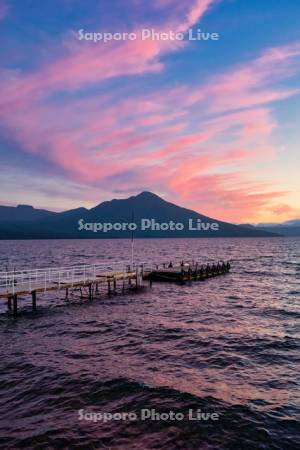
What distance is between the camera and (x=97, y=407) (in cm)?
1585

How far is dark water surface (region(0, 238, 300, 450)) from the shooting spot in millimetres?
13898

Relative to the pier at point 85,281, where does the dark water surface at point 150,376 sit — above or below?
below

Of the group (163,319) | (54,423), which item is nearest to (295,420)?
(54,423)

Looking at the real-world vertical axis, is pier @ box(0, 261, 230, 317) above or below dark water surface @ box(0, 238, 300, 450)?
above

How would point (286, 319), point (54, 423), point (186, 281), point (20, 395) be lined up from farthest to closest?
point (186, 281) → point (286, 319) → point (20, 395) → point (54, 423)

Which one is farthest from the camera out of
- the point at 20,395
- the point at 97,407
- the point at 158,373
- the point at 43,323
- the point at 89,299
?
the point at 89,299

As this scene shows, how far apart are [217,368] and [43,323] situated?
1582 centimetres

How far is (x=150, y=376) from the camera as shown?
1902 centimetres

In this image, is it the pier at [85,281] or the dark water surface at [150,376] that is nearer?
the dark water surface at [150,376]

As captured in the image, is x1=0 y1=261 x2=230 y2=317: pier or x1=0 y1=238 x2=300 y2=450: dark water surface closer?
x1=0 y1=238 x2=300 y2=450: dark water surface

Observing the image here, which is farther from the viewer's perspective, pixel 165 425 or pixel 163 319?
pixel 163 319

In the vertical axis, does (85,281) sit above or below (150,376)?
above

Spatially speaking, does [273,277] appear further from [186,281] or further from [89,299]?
[89,299]

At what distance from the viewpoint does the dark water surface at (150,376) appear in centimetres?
1390
